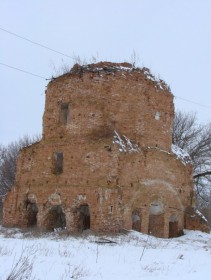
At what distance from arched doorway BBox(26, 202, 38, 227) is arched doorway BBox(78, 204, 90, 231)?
2.26 m

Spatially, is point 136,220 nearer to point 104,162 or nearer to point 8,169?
point 104,162

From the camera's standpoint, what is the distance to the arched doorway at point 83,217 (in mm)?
15984

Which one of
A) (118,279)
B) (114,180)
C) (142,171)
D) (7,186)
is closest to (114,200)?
(114,180)

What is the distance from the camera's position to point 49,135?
683 inches

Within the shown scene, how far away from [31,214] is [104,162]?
4335 millimetres

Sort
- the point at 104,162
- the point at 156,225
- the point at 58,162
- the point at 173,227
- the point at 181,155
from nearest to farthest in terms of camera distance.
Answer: the point at 104,162 < the point at 156,225 < the point at 58,162 < the point at 173,227 < the point at 181,155

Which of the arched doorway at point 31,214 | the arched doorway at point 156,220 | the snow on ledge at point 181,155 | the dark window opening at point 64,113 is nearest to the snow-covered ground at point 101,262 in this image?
the arched doorway at point 156,220

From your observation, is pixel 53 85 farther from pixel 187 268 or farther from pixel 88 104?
pixel 187 268

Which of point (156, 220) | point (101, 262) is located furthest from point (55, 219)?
point (101, 262)

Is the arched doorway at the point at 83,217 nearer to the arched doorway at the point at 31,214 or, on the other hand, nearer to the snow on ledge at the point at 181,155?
the arched doorway at the point at 31,214

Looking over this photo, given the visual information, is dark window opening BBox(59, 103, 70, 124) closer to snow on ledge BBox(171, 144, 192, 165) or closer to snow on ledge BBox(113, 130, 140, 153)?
snow on ledge BBox(113, 130, 140, 153)

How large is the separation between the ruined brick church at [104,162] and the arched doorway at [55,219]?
4 centimetres

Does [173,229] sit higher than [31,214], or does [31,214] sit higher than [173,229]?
[31,214]

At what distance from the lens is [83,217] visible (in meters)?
16.4
